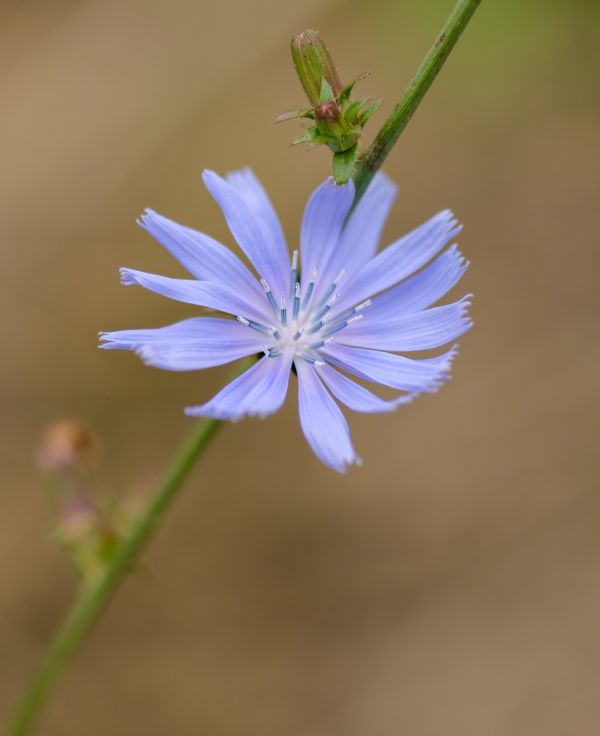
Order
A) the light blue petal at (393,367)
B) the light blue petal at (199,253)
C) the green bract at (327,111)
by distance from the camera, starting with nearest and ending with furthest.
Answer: the green bract at (327,111)
the light blue petal at (393,367)
the light blue petal at (199,253)

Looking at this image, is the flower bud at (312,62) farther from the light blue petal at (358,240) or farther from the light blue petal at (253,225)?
the light blue petal at (358,240)

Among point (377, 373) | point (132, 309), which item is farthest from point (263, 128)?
point (377, 373)

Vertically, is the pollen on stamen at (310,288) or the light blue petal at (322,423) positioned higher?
the pollen on stamen at (310,288)

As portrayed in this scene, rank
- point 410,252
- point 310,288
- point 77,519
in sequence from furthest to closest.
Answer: point 77,519
point 310,288
point 410,252

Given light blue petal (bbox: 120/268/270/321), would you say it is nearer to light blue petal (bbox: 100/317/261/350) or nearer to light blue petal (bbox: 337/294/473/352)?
light blue petal (bbox: 100/317/261/350)

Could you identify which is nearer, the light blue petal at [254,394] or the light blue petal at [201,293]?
the light blue petal at [254,394]

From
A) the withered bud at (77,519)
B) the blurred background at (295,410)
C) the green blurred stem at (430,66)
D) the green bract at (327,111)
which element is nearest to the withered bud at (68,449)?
the withered bud at (77,519)

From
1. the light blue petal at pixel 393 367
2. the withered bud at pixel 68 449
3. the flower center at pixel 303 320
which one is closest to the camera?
the light blue petal at pixel 393 367

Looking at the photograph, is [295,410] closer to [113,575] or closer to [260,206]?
[113,575]

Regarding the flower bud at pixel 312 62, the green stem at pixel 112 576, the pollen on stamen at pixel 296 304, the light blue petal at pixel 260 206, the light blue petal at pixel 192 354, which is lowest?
the green stem at pixel 112 576

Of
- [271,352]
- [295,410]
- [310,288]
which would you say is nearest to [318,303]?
[310,288]
